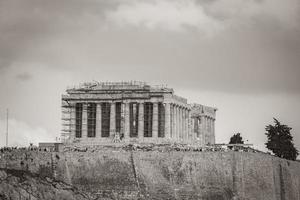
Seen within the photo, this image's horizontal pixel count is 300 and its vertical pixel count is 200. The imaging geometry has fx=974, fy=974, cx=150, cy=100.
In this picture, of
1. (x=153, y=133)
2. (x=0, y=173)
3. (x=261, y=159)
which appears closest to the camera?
(x=0, y=173)

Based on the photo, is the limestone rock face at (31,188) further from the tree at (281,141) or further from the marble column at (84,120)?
the tree at (281,141)

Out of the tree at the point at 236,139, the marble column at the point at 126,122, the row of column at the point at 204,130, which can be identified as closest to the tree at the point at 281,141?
the tree at the point at 236,139

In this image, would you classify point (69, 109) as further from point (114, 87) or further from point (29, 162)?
point (29, 162)

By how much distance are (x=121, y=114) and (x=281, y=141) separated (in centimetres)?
2433

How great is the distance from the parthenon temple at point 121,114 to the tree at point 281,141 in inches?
519

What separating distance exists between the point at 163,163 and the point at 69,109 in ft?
87.1

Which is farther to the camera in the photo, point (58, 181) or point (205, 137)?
point (205, 137)

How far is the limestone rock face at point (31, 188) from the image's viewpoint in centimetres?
10919

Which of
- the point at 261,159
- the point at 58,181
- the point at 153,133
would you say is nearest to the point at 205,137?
the point at 153,133

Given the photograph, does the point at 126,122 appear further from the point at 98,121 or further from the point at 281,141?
the point at 281,141

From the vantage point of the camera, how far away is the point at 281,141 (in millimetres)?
141500

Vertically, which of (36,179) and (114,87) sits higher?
(114,87)

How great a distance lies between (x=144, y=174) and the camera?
114750mm

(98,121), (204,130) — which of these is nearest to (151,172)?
(98,121)
